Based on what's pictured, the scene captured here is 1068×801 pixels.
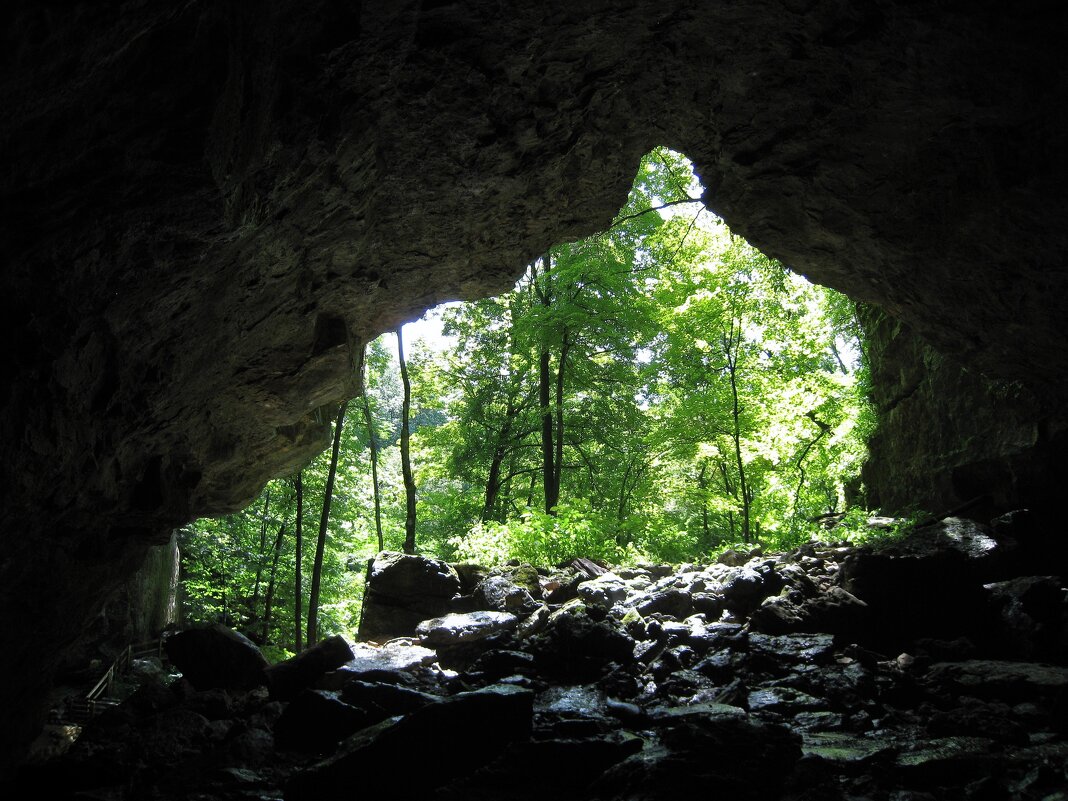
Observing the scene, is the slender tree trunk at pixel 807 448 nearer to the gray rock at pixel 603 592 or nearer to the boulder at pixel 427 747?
the gray rock at pixel 603 592

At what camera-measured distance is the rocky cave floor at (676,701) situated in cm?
422

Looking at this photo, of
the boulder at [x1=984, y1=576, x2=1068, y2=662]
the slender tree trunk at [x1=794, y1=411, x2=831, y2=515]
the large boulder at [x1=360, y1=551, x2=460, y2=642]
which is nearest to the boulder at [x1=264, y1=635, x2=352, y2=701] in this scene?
the large boulder at [x1=360, y1=551, x2=460, y2=642]

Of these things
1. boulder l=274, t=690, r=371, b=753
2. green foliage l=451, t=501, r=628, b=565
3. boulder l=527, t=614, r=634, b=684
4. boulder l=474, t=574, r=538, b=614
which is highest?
green foliage l=451, t=501, r=628, b=565

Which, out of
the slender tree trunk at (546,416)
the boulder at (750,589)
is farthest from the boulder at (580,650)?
the slender tree trunk at (546,416)

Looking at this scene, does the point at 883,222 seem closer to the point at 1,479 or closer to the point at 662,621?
the point at 662,621

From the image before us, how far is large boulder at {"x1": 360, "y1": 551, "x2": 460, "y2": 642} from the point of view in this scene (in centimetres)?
1098

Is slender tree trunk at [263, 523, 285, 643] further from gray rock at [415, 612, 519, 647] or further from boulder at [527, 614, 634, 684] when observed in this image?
boulder at [527, 614, 634, 684]

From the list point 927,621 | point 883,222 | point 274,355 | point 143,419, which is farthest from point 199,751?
point 883,222

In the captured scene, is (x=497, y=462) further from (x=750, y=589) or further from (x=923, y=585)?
(x=923, y=585)

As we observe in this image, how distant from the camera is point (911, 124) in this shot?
5902mm

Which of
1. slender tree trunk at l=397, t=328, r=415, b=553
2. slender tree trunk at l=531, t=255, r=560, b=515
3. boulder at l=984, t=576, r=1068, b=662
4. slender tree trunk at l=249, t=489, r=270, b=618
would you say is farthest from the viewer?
slender tree trunk at l=249, t=489, r=270, b=618

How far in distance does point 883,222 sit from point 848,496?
9.54 metres

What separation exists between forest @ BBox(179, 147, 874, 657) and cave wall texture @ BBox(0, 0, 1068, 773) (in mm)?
3228

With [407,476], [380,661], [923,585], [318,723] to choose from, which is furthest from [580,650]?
[407,476]
